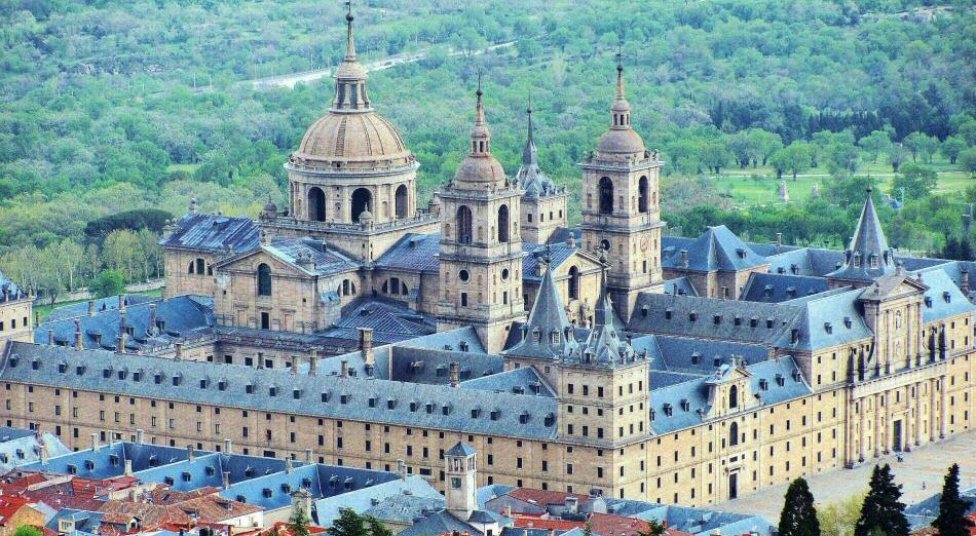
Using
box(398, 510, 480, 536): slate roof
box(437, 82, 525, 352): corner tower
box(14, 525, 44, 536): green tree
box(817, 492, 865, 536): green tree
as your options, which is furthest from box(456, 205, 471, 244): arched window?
box(14, 525, 44, 536): green tree

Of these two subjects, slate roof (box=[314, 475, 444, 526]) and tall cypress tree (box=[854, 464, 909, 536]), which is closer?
tall cypress tree (box=[854, 464, 909, 536])

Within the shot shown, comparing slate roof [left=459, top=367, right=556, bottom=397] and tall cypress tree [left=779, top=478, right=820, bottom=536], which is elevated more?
slate roof [left=459, top=367, right=556, bottom=397]

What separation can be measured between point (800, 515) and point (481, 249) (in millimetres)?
47823

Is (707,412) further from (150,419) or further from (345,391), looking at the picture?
(150,419)

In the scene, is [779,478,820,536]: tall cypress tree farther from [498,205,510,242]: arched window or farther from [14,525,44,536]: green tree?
[498,205,510,242]: arched window

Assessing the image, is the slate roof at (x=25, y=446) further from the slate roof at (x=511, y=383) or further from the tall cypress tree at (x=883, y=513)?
the tall cypress tree at (x=883, y=513)

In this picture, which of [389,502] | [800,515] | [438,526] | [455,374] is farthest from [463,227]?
[800,515]

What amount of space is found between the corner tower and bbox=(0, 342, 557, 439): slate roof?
14769 mm

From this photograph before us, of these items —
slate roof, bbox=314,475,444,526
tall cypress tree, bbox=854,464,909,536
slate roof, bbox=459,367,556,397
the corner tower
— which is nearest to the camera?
tall cypress tree, bbox=854,464,909,536

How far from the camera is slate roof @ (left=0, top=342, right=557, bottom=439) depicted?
17688 cm

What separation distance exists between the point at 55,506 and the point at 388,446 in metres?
23.5

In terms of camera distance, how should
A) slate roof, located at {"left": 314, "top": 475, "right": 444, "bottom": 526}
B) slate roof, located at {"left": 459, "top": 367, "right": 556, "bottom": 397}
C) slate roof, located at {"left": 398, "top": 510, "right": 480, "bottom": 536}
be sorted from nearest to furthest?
slate roof, located at {"left": 398, "top": 510, "right": 480, "bottom": 536}, slate roof, located at {"left": 314, "top": 475, "right": 444, "bottom": 526}, slate roof, located at {"left": 459, "top": 367, "right": 556, "bottom": 397}

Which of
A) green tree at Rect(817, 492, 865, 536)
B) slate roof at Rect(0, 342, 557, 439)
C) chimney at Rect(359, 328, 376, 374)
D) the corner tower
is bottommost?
green tree at Rect(817, 492, 865, 536)

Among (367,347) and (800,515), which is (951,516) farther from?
(367,347)
